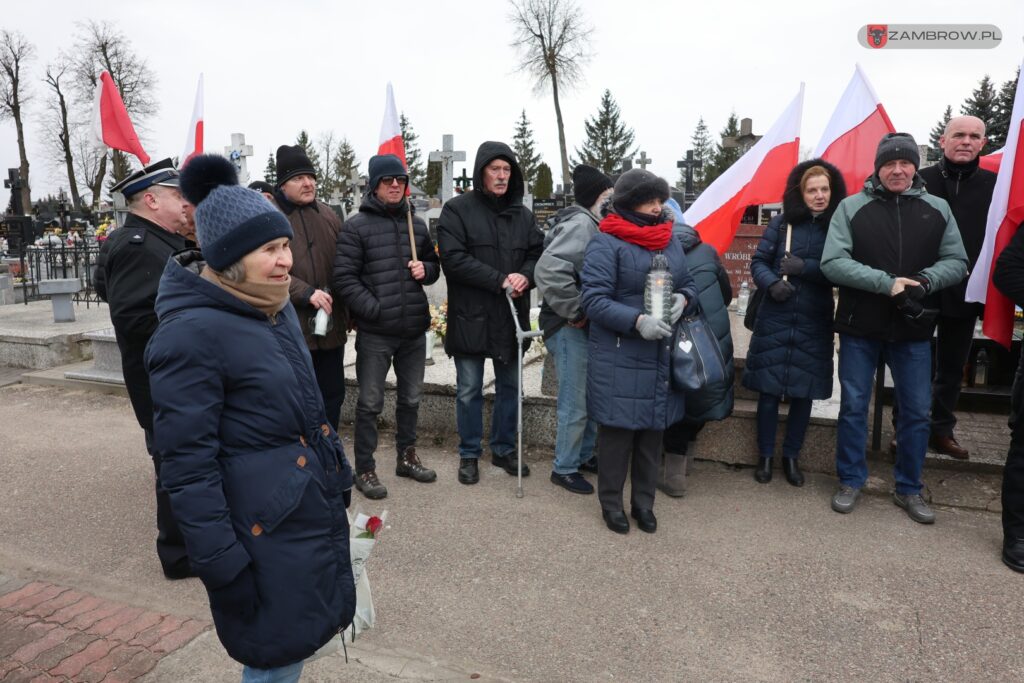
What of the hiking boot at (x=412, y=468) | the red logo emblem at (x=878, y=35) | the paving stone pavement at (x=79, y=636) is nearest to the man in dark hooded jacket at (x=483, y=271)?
the hiking boot at (x=412, y=468)

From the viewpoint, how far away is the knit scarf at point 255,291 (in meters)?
1.93

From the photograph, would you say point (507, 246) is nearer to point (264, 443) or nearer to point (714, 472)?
point (714, 472)

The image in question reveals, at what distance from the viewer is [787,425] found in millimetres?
4625

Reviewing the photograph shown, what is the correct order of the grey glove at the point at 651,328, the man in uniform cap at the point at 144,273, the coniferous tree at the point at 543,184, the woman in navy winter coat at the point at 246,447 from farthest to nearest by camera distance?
the coniferous tree at the point at 543,184 → the grey glove at the point at 651,328 → the man in uniform cap at the point at 144,273 → the woman in navy winter coat at the point at 246,447

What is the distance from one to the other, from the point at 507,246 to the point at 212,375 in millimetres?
2937

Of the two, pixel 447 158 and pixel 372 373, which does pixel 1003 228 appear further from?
pixel 447 158

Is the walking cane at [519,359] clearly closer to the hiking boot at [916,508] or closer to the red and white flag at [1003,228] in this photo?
the hiking boot at [916,508]

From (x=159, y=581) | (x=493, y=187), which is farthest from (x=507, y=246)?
(x=159, y=581)

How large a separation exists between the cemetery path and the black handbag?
2.67 ft

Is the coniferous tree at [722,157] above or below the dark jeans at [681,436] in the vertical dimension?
above

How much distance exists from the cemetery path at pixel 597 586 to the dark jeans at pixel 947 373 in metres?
0.68

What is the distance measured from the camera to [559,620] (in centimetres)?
307

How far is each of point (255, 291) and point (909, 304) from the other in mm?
3326

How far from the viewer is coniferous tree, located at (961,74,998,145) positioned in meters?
33.8
